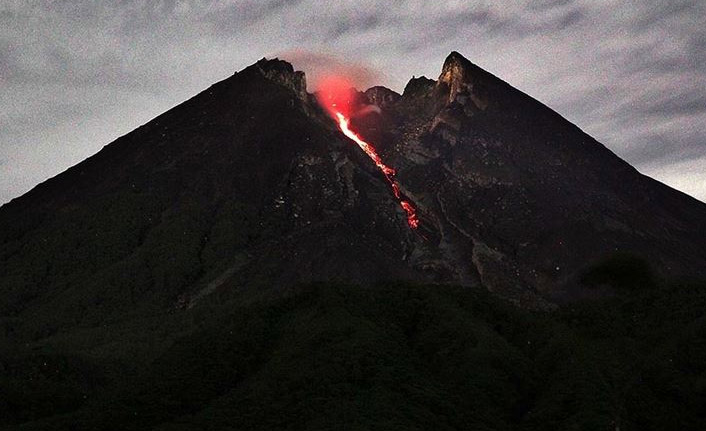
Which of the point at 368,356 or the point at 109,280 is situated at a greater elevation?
the point at 109,280

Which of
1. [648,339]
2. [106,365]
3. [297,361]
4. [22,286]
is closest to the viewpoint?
[297,361]

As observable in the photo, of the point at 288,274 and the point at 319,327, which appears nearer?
the point at 319,327

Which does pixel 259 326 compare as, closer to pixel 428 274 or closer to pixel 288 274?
pixel 288 274

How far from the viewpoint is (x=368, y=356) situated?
100 m

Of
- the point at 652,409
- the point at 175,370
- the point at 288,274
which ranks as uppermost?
the point at 288,274

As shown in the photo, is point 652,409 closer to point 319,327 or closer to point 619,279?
point 319,327

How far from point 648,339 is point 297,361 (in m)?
47.1

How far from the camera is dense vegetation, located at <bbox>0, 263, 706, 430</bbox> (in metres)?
91.5

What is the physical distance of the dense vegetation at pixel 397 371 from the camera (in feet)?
300

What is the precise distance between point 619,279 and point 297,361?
108 metres

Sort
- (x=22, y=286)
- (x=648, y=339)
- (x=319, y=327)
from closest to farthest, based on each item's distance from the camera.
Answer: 1. (x=319, y=327)
2. (x=648, y=339)
3. (x=22, y=286)

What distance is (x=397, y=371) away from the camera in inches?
3910

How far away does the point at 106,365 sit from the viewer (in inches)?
5236

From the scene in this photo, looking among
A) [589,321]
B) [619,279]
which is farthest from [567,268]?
[589,321]
